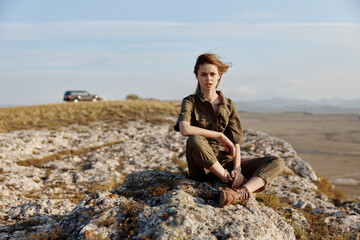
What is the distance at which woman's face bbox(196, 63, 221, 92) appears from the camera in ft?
15.6

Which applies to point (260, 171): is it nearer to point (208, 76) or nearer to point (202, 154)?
point (202, 154)

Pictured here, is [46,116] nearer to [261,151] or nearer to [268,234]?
[261,151]

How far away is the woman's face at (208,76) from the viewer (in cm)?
474

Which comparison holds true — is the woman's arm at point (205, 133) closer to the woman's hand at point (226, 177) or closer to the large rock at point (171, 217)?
the woman's hand at point (226, 177)

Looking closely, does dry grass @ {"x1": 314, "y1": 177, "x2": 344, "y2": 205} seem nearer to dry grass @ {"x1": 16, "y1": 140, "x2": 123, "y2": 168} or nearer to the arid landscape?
the arid landscape

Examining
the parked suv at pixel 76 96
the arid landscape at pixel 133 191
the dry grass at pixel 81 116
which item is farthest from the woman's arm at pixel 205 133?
the parked suv at pixel 76 96

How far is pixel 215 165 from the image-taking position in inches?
176

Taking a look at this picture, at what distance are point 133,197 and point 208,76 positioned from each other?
253 centimetres

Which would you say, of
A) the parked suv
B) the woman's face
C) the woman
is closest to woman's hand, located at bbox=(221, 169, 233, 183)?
the woman

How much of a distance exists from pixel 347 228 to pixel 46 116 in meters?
18.5

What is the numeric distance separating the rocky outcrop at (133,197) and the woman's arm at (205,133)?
31.3 inches

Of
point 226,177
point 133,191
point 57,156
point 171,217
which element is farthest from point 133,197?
point 57,156

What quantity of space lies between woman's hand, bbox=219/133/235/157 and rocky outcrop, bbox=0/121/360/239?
719mm

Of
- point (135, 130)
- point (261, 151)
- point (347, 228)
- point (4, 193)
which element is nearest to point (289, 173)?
point (261, 151)
